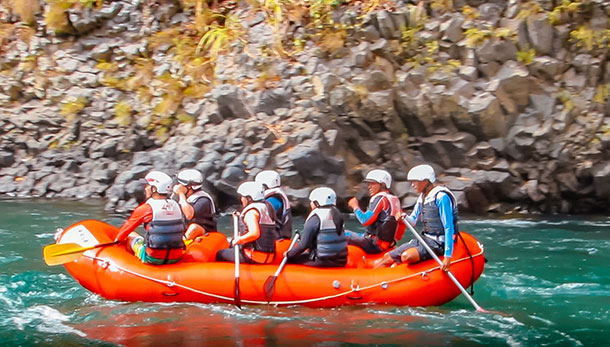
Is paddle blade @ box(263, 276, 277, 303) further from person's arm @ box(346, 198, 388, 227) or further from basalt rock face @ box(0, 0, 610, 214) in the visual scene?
basalt rock face @ box(0, 0, 610, 214)

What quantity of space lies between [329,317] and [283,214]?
1778 millimetres

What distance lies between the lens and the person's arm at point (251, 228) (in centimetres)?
784

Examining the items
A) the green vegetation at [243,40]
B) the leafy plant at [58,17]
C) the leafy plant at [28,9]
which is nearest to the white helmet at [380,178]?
the green vegetation at [243,40]

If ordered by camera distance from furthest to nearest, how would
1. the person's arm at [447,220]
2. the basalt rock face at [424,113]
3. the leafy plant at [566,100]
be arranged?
the leafy plant at [566,100], the basalt rock face at [424,113], the person's arm at [447,220]

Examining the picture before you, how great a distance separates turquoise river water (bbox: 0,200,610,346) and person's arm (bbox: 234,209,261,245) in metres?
0.74

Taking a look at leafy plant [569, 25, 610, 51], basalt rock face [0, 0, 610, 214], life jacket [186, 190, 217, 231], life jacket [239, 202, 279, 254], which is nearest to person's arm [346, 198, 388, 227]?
life jacket [239, 202, 279, 254]

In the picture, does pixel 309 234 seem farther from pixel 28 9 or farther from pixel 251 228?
pixel 28 9

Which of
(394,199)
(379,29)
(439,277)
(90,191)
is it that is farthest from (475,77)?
(90,191)

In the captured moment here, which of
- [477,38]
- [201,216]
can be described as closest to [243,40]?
[477,38]

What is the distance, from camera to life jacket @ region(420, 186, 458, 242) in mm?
7812

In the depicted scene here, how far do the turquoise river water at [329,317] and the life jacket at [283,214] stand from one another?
1.44m

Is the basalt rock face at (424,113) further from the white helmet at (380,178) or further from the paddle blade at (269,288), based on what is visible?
the paddle blade at (269,288)

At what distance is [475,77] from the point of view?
567 inches

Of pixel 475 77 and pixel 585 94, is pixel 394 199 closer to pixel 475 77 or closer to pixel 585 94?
pixel 475 77
